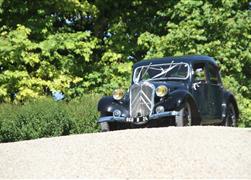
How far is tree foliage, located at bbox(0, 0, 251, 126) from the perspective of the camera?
809 inches

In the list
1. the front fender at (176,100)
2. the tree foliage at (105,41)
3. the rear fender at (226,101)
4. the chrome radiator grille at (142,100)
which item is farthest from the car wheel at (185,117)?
the tree foliage at (105,41)

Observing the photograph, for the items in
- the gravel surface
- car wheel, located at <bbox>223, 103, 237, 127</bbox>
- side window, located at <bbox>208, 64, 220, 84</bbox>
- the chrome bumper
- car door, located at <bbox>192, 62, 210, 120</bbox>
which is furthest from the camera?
car wheel, located at <bbox>223, 103, 237, 127</bbox>

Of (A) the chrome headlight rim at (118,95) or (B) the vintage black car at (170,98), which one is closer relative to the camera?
(B) the vintage black car at (170,98)

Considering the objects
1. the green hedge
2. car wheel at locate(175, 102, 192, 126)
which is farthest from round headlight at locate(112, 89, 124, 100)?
the green hedge

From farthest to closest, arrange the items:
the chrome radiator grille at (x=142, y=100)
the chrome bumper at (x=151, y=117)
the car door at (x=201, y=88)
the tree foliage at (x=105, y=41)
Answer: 1. the tree foliage at (x=105, y=41)
2. the car door at (x=201, y=88)
3. the chrome radiator grille at (x=142, y=100)
4. the chrome bumper at (x=151, y=117)

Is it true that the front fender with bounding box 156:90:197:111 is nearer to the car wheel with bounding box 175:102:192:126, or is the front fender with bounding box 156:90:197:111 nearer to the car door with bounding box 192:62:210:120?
the car wheel with bounding box 175:102:192:126

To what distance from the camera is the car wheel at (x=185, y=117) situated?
12.8 m

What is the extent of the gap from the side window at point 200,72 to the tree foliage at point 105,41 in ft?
22.8

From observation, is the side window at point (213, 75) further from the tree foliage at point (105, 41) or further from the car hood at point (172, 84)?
the tree foliage at point (105, 41)

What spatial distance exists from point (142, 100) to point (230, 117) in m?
3.40

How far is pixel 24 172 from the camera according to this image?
8.91m

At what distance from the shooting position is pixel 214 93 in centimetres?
1470

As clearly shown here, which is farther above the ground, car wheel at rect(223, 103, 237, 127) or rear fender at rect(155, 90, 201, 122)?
rear fender at rect(155, 90, 201, 122)

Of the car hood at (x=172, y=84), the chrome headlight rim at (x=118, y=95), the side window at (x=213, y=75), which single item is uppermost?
the side window at (x=213, y=75)
